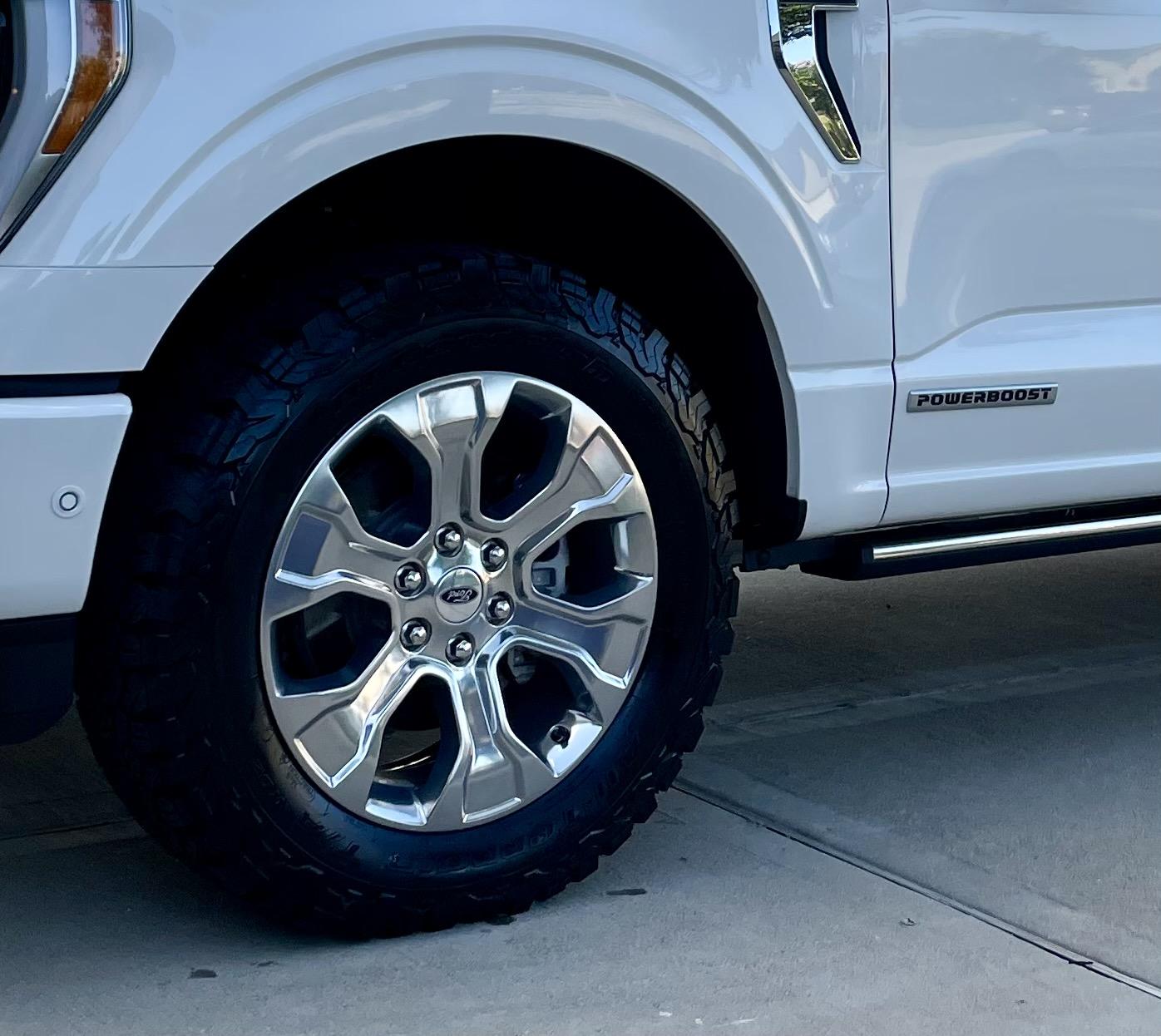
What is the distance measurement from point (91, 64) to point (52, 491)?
0.49m

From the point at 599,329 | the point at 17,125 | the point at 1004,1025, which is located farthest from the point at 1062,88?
the point at 17,125

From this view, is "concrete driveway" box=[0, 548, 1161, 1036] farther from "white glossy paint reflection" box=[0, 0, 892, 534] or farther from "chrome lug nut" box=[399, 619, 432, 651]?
"white glossy paint reflection" box=[0, 0, 892, 534]

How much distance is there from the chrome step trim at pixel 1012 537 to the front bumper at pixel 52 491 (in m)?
1.28

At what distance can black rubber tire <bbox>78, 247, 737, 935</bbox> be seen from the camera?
7.13ft

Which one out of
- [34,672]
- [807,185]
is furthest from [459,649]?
[807,185]

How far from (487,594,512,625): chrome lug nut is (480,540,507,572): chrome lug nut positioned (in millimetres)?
43

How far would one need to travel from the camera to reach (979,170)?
2.64 meters

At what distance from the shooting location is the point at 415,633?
2.38 metres

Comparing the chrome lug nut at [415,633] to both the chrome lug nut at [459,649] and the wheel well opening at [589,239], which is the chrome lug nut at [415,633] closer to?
the chrome lug nut at [459,649]

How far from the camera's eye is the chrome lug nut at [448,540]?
7.78 feet

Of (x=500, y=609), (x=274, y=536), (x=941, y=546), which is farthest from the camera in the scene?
(x=941, y=546)

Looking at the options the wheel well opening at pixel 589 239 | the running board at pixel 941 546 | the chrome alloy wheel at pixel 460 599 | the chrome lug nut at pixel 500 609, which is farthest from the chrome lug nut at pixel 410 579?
the running board at pixel 941 546

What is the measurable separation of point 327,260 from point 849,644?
7.01 ft

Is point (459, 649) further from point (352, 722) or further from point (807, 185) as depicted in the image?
point (807, 185)
